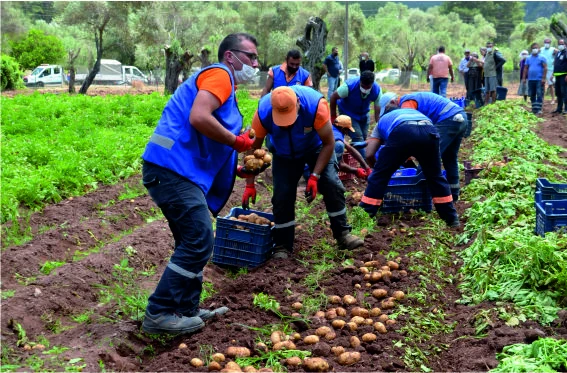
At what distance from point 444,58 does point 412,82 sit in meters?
32.6

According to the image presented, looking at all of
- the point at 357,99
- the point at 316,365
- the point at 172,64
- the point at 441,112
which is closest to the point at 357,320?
the point at 316,365

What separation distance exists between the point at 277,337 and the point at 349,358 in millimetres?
515

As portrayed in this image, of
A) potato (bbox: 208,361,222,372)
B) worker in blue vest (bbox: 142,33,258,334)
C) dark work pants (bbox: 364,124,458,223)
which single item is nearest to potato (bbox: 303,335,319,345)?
potato (bbox: 208,361,222,372)

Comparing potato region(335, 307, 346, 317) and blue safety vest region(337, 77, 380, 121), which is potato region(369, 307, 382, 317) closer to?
potato region(335, 307, 346, 317)

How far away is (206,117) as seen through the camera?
13.6 ft

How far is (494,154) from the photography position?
1037 cm

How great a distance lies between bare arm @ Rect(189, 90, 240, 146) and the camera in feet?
13.6

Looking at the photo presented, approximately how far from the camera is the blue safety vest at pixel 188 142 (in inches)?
166

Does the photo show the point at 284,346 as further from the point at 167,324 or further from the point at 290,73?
the point at 290,73

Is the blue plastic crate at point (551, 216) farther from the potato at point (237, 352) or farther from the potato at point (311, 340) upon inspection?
the potato at point (237, 352)

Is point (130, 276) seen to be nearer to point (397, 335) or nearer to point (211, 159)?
point (211, 159)

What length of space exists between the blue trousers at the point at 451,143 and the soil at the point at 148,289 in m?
0.36

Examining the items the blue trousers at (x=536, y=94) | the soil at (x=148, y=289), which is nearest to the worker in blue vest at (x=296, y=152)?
the soil at (x=148, y=289)

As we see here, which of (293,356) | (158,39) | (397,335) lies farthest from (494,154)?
(158,39)
